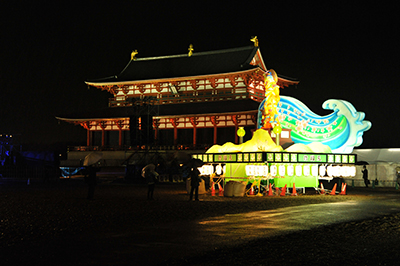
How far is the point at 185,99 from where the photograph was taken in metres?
49.0

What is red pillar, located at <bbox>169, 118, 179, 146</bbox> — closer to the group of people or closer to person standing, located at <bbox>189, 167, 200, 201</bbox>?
the group of people

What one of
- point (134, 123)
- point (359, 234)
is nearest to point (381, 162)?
point (134, 123)

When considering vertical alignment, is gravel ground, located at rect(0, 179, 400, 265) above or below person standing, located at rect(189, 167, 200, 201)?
below

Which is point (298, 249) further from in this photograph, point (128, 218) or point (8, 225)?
point (8, 225)

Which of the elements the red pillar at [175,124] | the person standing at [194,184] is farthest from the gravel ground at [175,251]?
the red pillar at [175,124]

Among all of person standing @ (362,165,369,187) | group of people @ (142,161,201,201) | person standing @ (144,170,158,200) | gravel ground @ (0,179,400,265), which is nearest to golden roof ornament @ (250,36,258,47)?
person standing @ (362,165,369,187)

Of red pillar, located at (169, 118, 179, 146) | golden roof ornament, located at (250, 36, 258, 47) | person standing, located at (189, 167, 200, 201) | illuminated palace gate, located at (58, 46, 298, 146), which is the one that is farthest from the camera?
red pillar, located at (169, 118, 179, 146)

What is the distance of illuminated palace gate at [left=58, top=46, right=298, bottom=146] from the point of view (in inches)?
1745

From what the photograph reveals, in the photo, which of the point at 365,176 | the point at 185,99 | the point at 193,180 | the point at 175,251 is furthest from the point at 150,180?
the point at 185,99

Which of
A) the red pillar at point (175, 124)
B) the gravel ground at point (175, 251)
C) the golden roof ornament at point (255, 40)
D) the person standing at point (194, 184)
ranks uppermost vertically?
the golden roof ornament at point (255, 40)

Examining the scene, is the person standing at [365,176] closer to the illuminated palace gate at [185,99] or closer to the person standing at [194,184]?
the illuminated palace gate at [185,99]

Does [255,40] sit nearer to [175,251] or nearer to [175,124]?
[175,124]

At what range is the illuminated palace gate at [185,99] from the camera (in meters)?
44.3

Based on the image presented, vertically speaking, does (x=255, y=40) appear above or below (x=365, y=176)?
above
